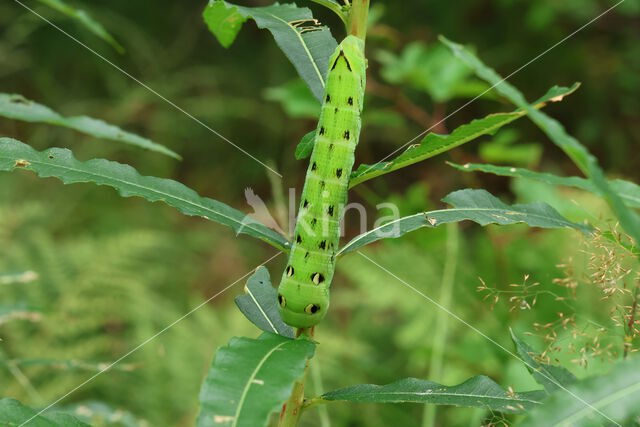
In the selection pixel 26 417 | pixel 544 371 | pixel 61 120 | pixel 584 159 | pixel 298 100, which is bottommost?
pixel 26 417

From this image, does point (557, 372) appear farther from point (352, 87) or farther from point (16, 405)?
point (16, 405)

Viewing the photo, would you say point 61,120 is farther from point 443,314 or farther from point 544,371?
point 443,314

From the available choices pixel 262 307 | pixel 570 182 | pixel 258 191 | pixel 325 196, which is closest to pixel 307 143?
pixel 325 196

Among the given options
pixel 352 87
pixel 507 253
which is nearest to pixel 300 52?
pixel 352 87

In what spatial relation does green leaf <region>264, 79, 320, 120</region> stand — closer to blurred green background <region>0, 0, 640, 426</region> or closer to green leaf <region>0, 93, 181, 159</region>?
blurred green background <region>0, 0, 640, 426</region>

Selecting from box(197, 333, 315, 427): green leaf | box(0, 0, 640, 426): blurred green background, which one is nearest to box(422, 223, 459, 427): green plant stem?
box(0, 0, 640, 426): blurred green background

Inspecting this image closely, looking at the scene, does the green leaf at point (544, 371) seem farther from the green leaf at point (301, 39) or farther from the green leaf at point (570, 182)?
the green leaf at point (301, 39)

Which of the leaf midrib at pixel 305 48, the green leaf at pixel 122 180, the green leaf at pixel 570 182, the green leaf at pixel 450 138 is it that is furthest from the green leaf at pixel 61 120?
the green leaf at pixel 570 182
